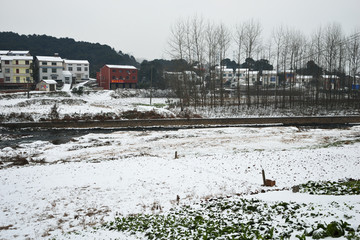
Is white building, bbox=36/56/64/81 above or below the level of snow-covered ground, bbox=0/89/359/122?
above

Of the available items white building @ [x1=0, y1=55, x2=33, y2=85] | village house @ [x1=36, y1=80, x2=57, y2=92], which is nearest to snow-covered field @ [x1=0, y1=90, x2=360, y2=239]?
village house @ [x1=36, y1=80, x2=57, y2=92]

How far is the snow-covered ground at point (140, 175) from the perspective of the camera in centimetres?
1046

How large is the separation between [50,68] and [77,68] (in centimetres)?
1155

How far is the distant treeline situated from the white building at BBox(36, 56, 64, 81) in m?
28.1

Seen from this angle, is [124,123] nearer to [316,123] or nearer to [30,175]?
[30,175]

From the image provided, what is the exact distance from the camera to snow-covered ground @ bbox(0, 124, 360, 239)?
10.5 meters

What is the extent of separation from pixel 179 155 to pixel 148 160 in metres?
3.25

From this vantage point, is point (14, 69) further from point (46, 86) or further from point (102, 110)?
point (102, 110)

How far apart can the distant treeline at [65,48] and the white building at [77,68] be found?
54.6ft

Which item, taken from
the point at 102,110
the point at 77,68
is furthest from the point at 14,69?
the point at 102,110

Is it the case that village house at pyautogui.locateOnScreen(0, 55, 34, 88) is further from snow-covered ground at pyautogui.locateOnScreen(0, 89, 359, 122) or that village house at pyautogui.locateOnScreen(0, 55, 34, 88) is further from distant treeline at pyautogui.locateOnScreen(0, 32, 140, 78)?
distant treeline at pyautogui.locateOnScreen(0, 32, 140, 78)

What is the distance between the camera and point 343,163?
57.7 feet

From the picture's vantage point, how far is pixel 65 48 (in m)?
122

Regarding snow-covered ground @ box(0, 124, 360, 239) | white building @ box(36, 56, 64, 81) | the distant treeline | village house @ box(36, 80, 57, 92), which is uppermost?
the distant treeline
